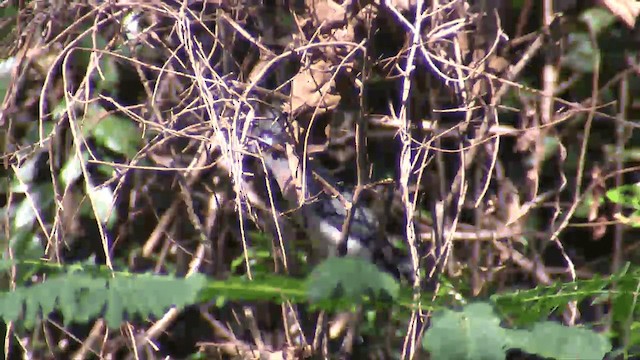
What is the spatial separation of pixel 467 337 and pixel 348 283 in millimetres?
270

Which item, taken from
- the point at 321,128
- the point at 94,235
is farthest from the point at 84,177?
the point at 321,128

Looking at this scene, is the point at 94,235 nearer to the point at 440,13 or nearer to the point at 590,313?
the point at 440,13

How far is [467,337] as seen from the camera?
1330 millimetres

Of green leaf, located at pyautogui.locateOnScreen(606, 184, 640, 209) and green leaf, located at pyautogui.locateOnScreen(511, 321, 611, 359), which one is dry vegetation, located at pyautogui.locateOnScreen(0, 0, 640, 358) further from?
green leaf, located at pyautogui.locateOnScreen(511, 321, 611, 359)

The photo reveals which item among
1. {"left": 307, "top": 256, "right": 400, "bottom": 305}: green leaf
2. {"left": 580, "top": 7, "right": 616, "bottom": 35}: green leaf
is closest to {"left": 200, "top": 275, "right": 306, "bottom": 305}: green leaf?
{"left": 307, "top": 256, "right": 400, "bottom": 305}: green leaf

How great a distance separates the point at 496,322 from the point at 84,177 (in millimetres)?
1128

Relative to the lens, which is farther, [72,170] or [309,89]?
[72,170]

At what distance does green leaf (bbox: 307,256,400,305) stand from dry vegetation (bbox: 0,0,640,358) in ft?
1.13

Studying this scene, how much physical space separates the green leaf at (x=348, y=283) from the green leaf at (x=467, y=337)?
0.18 m

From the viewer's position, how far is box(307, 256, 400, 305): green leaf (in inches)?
59.9

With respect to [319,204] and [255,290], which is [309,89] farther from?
[255,290]

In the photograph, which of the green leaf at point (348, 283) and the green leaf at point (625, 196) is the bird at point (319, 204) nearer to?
the green leaf at point (348, 283)

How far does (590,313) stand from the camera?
2018 mm

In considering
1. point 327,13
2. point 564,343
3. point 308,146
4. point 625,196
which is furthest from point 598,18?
point 564,343
